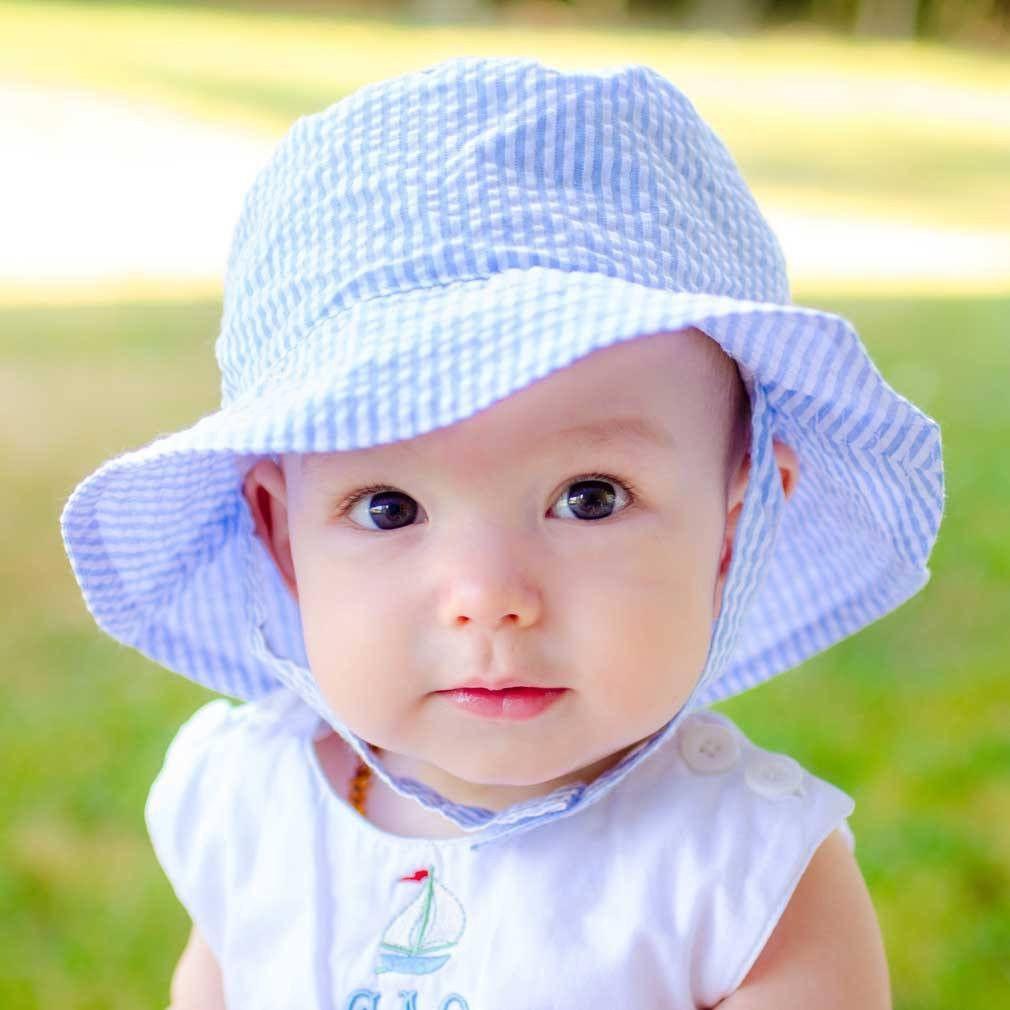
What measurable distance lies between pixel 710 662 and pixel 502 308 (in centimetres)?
33

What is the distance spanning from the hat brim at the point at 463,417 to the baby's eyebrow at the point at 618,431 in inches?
2.9

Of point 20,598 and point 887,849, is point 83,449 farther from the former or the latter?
point 887,849

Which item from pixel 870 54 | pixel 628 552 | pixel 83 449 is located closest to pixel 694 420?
pixel 628 552

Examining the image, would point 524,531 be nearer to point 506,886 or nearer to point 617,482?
point 617,482

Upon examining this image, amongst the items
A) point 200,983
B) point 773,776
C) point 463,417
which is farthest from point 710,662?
point 200,983

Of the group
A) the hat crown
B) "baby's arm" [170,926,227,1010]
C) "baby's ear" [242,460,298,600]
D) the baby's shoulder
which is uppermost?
the hat crown

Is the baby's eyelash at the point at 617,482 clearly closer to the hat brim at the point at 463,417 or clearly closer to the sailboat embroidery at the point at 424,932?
the hat brim at the point at 463,417

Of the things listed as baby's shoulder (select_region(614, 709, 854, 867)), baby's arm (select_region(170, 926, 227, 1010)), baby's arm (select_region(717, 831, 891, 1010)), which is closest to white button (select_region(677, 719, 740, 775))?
baby's shoulder (select_region(614, 709, 854, 867))

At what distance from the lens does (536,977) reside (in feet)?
3.71

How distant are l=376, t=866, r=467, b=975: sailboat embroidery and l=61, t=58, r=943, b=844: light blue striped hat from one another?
6 centimetres

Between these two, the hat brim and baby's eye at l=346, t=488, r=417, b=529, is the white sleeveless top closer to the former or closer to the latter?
the hat brim

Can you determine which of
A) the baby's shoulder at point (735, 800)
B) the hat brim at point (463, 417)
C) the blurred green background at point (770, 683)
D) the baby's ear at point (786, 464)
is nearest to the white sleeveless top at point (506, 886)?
the baby's shoulder at point (735, 800)

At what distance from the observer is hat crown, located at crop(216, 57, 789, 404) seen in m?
1.04

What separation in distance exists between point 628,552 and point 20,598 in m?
1.81
